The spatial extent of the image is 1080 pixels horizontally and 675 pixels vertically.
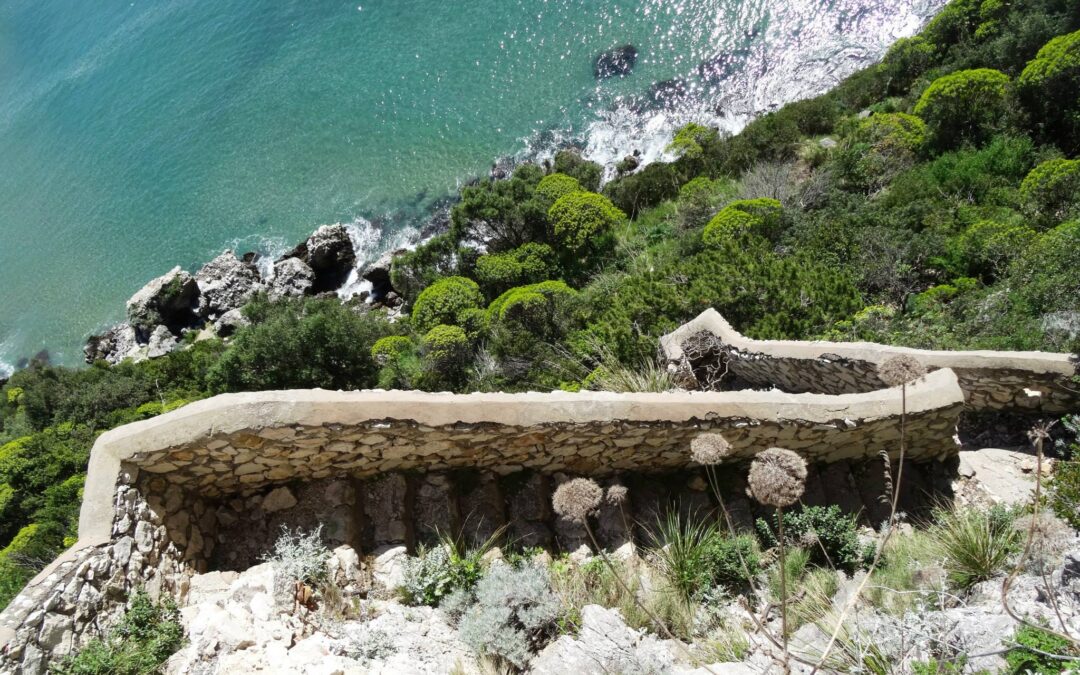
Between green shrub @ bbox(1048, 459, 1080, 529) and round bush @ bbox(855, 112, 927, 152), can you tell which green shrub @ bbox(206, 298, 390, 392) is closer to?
green shrub @ bbox(1048, 459, 1080, 529)

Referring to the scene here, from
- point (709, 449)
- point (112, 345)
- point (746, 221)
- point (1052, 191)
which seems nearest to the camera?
point (709, 449)

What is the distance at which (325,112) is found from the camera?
26391mm

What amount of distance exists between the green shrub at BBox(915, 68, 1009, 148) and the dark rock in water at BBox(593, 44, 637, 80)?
1174cm

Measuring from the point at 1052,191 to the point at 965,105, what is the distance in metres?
4.21

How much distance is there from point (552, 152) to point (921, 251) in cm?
1440

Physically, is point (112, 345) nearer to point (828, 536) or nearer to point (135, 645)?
point (135, 645)

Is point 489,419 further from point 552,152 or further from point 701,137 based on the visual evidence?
point 552,152

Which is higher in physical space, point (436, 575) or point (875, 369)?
point (436, 575)

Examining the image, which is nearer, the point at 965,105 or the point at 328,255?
the point at 965,105

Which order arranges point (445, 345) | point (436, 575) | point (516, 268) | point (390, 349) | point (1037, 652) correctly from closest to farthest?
point (1037, 652) < point (436, 575) < point (445, 345) < point (390, 349) < point (516, 268)

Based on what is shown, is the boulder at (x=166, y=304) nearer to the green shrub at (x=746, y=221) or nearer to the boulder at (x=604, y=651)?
the green shrub at (x=746, y=221)

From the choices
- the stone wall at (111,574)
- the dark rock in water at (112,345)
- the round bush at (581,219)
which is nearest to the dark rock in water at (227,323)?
the dark rock in water at (112,345)

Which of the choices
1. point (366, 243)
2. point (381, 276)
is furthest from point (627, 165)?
point (366, 243)

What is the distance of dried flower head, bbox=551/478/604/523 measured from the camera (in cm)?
439
